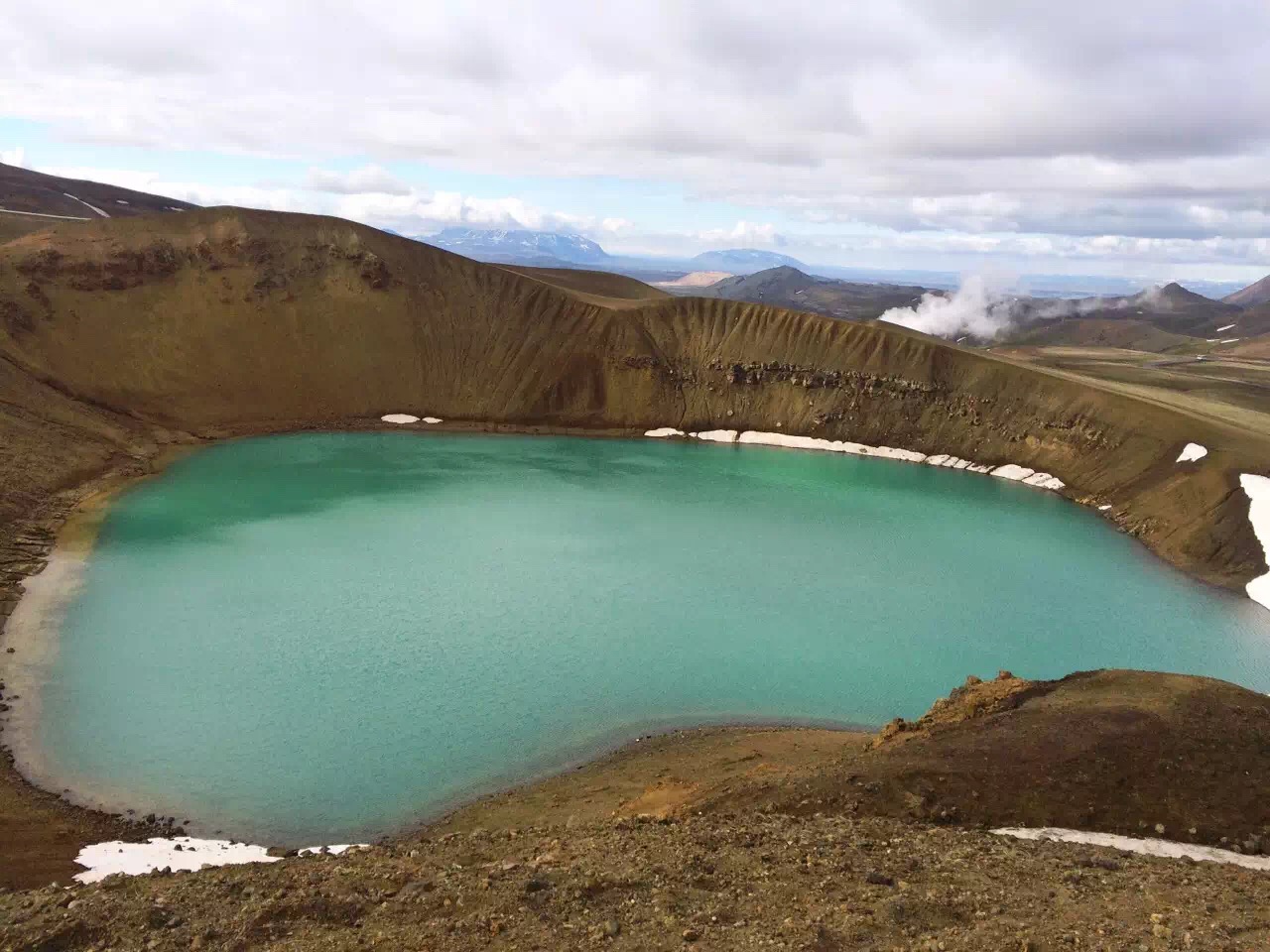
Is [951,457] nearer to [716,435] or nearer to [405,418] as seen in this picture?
[716,435]

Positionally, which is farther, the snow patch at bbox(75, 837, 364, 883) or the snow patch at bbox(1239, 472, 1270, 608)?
the snow patch at bbox(1239, 472, 1270, 608)

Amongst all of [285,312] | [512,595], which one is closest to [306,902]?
[512,595]

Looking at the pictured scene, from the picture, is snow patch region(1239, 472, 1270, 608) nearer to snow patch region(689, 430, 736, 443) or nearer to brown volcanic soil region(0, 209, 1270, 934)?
brown volcanic soil region(0, 209, 1270, 934)

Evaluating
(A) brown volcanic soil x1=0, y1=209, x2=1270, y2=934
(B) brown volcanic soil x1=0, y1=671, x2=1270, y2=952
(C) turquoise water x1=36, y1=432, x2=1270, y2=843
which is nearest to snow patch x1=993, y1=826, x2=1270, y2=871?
(B) brown volcanic soil x1=0, y1=671, x2=1270, y2=952

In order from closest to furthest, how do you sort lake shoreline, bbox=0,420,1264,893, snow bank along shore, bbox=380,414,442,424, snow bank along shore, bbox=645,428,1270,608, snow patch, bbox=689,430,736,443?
1. lake shoreline, bbox=0,420,1264,893
2. snow bank along shore, bbox=645,428,1270,608
3. snow bank along shore, bbox=380,414,442,424
4. snow patch, bbox=689,430,736,443

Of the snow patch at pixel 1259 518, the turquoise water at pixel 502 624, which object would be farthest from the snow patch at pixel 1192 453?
the turquoise water at pixel 502 624

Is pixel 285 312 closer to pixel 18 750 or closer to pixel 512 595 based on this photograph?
pixel 512 595
